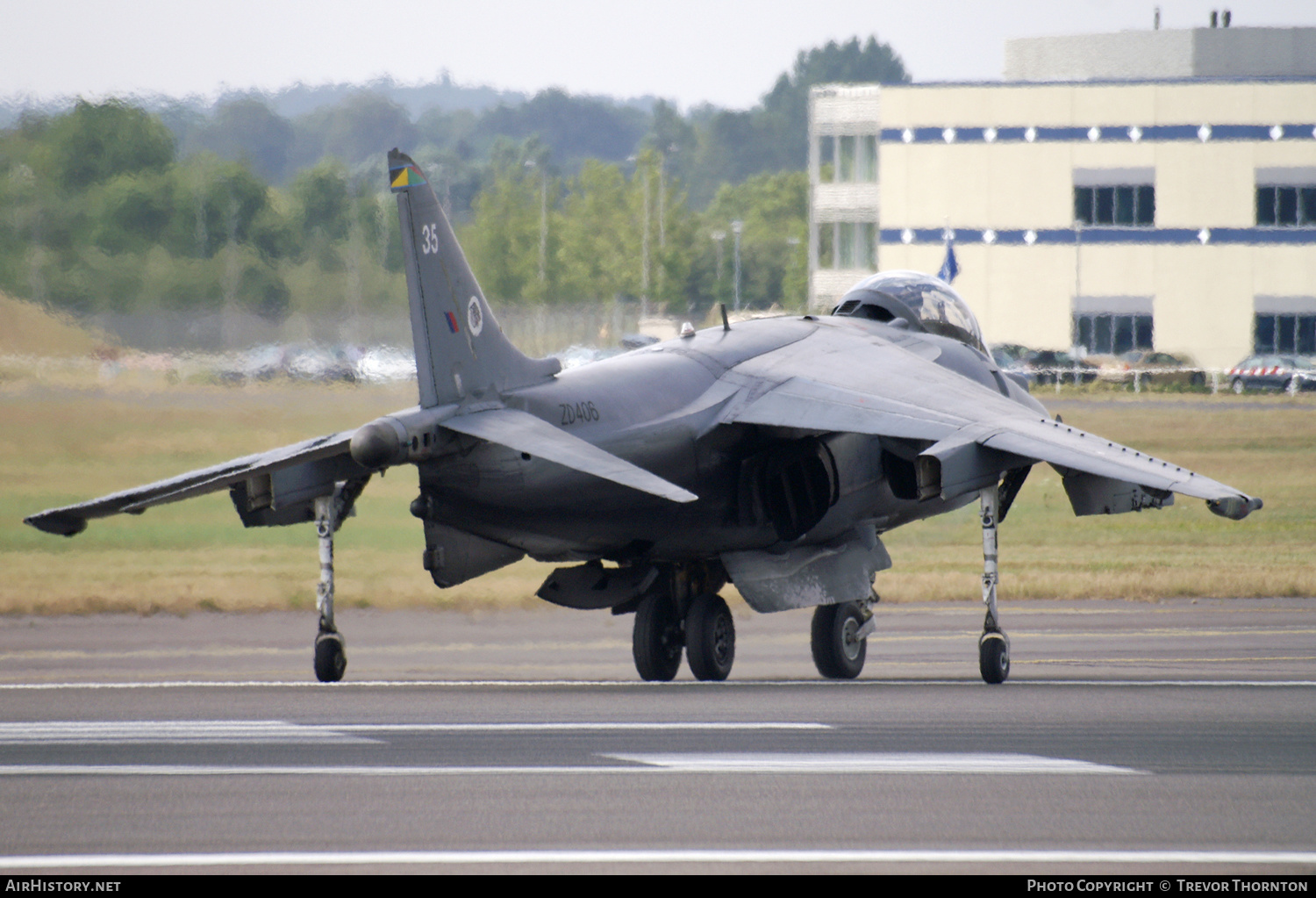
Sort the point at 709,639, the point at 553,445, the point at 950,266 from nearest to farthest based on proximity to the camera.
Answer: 1. the point at 553,445
2. the point at 709,639
3. the point at 950,266

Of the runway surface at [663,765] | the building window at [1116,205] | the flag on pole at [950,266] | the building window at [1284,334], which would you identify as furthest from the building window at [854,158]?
the runway surface at [663,765]

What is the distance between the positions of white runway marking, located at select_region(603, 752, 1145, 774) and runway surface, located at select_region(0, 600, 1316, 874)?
0.13 feet

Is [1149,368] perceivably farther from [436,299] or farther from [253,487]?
[436,299]

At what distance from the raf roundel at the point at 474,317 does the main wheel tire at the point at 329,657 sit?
3.56 m

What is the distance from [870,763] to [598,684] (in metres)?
6.67

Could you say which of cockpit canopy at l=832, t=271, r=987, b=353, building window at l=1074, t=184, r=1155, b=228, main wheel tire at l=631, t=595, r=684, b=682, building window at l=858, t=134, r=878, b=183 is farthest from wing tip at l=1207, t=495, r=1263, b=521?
building window at l=858, t=134, r=878, b=183

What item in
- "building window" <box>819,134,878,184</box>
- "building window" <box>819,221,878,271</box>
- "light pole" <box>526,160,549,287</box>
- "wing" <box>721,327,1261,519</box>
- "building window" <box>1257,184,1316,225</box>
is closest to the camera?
"wing" <box>721,327,1261,519</box>

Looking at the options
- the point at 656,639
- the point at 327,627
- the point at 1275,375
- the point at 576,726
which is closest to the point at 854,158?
the point at 1275,375

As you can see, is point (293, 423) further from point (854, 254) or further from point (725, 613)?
point (854, 254)

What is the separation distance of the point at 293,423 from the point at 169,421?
258cm

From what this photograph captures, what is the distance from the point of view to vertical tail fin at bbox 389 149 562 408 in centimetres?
1667

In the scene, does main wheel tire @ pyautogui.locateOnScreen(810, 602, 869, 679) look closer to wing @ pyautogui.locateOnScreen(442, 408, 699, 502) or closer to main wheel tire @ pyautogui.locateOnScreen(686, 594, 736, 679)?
main wheel tire @ pyautogui.locateOnScreen(686, 594, 736, 679)

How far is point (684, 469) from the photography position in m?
18.7

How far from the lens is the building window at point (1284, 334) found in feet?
275
